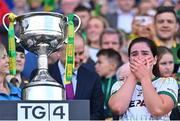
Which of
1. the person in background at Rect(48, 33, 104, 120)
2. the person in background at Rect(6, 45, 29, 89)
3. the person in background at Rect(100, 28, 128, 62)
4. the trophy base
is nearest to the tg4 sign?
the trophy base

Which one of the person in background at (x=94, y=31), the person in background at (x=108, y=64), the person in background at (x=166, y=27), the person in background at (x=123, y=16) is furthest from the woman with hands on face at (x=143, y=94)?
the person in background at (x=123, y=16)

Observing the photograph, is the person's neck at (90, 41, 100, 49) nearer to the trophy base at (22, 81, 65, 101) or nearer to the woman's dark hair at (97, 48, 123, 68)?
the woman's dark hair at (97, 48, 123, 68)

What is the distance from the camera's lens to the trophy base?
6.82 meters

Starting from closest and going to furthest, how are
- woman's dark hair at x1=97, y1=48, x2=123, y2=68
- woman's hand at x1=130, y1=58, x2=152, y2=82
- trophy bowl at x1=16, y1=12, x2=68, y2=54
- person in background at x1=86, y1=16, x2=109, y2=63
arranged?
trophy bowl at x1=16, y1=12, x2=68, y2=54 < woman's hand at x1=130, y1=58, x2=152, y2=82 < woman's dark hair at x1=97, y1=48, x2=123, y2=68 < person in background at x1=86, y1=16, x2=109, y2=63

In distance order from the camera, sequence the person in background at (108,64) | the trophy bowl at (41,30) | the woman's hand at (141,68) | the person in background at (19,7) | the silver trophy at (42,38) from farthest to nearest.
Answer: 1. the person in background at (19,7)
2. the person in background at (108,64)
3. the woman's hand at (141,68)
4. the trophy bowl at (41,30)
5. the silver trophy at (42,38)

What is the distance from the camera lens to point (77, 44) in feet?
31.3

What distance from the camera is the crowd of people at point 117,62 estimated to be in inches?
293

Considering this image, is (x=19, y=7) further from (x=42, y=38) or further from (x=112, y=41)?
(x=42, y=38)

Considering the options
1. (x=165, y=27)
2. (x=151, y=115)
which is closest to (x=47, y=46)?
(x=151, y=115)

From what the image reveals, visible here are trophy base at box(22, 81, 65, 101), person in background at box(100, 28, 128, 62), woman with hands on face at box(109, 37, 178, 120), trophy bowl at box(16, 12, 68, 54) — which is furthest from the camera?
person in background at box(100, 28, 128, 62)

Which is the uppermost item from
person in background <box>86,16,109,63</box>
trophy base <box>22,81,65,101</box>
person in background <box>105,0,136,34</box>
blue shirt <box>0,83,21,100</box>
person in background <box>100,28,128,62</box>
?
person in background <box>105,0,136,34</box>

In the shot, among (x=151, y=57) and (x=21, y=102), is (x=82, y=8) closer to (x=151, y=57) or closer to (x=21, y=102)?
(x=151, y=57)

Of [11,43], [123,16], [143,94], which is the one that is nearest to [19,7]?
[123,16]

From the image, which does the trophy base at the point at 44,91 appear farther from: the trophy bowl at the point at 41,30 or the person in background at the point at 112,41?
the person in background at the point at 112,41
